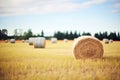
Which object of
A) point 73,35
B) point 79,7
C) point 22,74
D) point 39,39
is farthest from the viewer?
point 73,35

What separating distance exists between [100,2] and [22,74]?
250 centimetres

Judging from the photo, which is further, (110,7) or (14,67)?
(110,7)

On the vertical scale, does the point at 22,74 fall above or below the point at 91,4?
below

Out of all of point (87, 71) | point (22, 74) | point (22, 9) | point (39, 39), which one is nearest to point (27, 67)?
point (22, 74)

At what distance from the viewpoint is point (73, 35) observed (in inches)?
1088

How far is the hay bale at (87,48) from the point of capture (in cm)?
461

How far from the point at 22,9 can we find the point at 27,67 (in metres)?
2.00

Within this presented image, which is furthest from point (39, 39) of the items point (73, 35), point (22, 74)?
point (73, 35)

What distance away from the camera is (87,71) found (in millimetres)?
3320

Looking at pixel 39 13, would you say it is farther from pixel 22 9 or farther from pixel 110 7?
pixel 110 7

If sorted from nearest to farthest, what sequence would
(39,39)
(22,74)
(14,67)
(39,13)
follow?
(22,74) < (14,67) < (39,13) < (39,39)

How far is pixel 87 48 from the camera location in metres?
4.66

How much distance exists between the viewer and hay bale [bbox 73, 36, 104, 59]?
15.1 feet

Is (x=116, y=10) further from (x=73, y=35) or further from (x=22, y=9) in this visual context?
(x=73, y=35)
